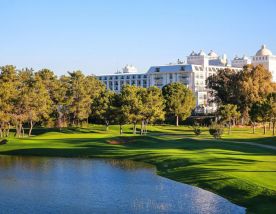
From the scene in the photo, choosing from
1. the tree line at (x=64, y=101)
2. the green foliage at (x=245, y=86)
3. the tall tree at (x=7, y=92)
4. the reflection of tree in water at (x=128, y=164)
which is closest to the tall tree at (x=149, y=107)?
the tree line at (x=64, y=101)

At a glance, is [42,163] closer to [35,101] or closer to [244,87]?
[35,101]

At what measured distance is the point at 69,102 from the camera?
10456 cm

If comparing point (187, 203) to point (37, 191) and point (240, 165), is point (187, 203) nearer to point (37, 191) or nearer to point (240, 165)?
point (37, 191)

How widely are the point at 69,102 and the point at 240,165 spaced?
64591 mm

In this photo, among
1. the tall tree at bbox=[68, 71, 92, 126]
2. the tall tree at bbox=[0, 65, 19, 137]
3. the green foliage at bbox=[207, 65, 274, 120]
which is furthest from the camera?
the green foliage at bbox=[207, 65, 274, 120]

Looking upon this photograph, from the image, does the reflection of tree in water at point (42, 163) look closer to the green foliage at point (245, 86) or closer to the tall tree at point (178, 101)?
the green foliage at point (245, 86)

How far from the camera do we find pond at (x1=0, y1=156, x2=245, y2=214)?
30.0 metres

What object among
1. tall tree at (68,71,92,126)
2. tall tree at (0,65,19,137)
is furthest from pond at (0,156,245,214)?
tall tree at (68,71,92,126)

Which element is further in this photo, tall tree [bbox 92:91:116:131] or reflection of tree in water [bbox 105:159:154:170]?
tall tree [bbox 92:91:116:131]

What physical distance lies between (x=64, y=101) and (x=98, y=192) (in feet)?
235

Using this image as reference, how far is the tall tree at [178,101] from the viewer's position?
130 m

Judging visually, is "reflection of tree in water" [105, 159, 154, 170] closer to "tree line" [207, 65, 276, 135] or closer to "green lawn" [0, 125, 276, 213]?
"green lawn" [0, 125, 276, 213]

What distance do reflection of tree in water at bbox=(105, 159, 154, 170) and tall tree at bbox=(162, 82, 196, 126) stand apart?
7574 cm

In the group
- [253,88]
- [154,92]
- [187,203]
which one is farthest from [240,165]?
[253,88]
